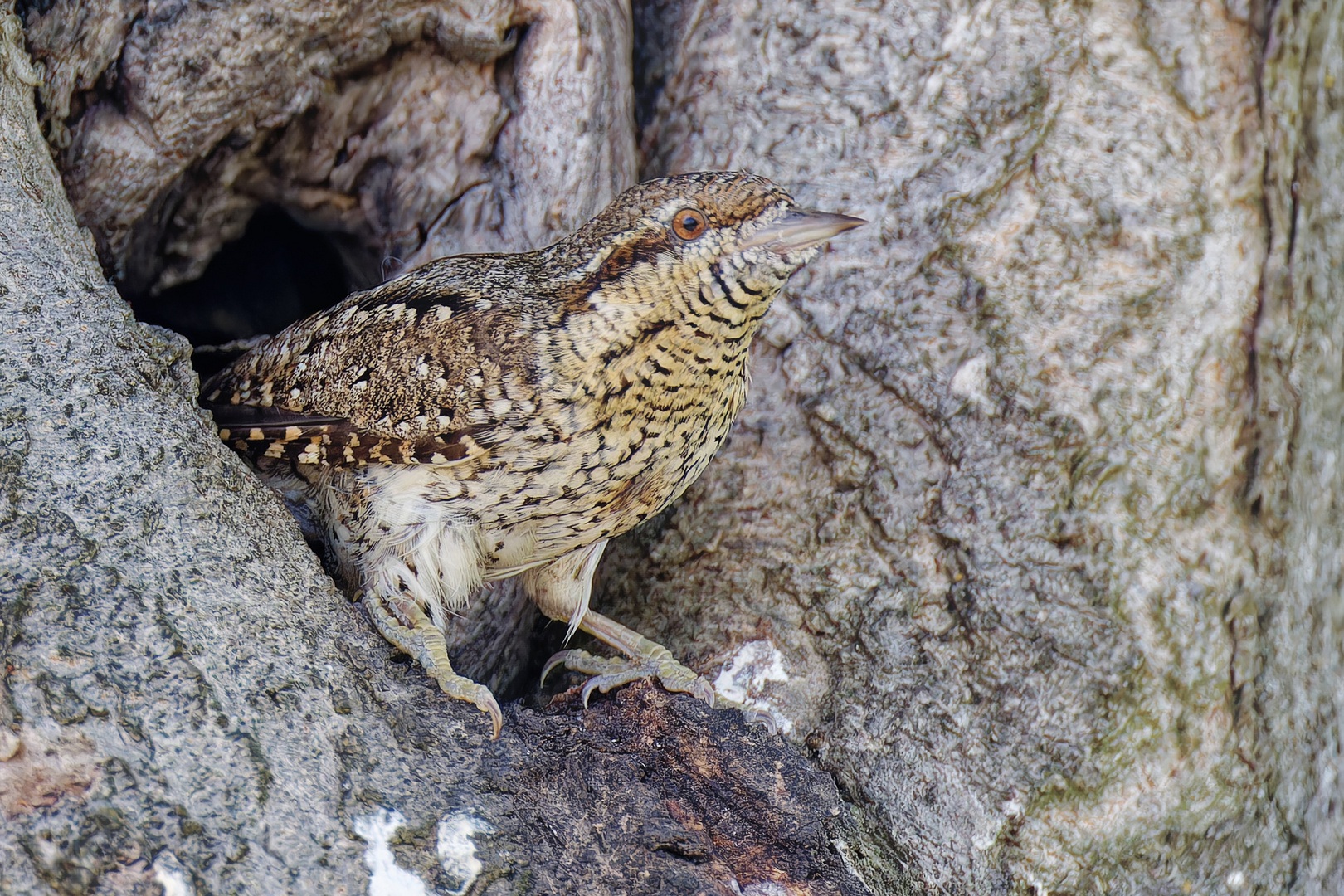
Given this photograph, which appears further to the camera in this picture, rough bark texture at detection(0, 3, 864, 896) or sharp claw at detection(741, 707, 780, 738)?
sharp claw at detection(741, 707, 780, 738)

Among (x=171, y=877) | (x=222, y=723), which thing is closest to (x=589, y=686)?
(x=222, y=723)

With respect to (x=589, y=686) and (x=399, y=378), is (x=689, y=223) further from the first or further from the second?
(x=589, y=686)

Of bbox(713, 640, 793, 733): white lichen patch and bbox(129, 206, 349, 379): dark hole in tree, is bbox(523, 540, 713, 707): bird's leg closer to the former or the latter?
bbox(713, 640, 793, 733): white lichen patch

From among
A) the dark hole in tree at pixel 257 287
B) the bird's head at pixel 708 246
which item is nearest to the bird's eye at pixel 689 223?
the bird's head at pixel 708 246

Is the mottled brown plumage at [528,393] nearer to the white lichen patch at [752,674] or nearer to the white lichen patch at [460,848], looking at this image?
the white lichen patch at [460,848]

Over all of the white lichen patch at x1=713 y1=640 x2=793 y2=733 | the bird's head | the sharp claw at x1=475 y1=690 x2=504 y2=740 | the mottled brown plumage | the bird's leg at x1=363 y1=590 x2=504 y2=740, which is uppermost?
the bird's head

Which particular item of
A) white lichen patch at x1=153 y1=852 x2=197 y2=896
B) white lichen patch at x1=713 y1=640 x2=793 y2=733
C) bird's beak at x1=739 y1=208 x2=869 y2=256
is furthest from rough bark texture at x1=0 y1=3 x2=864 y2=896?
bird's beak at x1=739 y1=208 x2=869 y2=256

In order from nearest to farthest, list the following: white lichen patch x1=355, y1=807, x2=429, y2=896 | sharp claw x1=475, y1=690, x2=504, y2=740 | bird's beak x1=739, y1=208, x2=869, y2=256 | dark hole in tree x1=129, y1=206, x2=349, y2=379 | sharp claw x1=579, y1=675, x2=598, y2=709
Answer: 1. white lichen patch x1=355, y1=807, x2=429, y2=896
2. sharp claw x1=475, y1=690, x2=504, y2=740
3. bird's beak x1=739, y1=208, x2=869, y2=256
4. sharp claw x1=579, y1=675, x2=598, y2=709
5. dark hole in tree x1=129, y1=206, x2=349, y2=379
